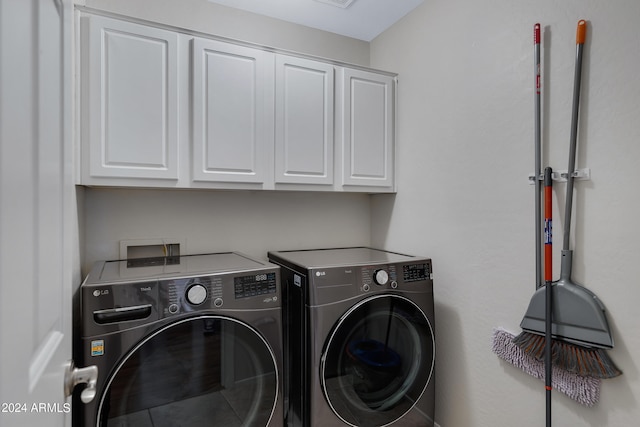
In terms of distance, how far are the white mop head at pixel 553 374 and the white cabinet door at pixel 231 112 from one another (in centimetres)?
133

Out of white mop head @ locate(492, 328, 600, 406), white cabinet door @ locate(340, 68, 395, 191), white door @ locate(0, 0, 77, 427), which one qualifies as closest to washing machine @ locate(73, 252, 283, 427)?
white door @ locate(0, 0, 77, 427)

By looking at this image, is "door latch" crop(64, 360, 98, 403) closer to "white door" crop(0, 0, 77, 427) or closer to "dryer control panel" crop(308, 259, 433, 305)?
"white door" crop(0, 0, 77, 427)

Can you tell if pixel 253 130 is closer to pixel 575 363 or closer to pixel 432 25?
pixel 432 25

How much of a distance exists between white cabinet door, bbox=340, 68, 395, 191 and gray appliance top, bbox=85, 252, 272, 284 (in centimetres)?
77

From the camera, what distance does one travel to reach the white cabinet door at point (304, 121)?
73.3 inches

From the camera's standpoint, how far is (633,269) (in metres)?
1.15

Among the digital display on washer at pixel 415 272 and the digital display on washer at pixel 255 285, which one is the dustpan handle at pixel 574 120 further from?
the digital display on washer at pixel 255 285

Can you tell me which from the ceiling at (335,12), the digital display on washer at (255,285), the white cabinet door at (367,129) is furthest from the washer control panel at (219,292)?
the ceiling at (335,12)

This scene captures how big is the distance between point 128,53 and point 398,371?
1882 mm

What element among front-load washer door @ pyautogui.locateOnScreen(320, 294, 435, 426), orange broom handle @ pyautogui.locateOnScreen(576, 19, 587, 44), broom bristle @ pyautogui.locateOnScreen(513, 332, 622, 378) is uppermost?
orange broom handle @ pyautogui.locateOnScreen(576, 19, 587, 44)

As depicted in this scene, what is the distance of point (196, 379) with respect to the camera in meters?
1.33

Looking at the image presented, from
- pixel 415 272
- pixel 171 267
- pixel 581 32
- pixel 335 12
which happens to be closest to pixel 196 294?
pixel 171 267

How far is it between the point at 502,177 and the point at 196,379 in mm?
1506

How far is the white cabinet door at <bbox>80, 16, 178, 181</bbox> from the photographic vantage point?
4.79 ft
